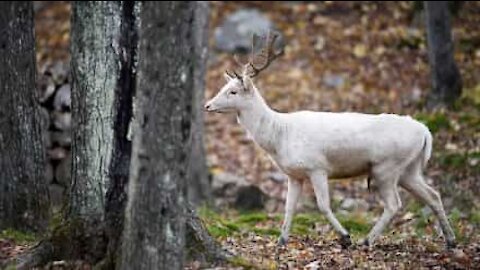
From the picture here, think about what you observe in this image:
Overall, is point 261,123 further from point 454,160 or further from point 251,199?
point 454,160

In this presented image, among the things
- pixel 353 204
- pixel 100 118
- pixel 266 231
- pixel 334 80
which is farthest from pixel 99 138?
pixel 334 80

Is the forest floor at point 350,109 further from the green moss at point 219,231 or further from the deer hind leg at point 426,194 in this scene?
the deer hind leg at point 426,194

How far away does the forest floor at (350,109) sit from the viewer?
28.3ft

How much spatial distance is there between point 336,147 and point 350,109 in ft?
28.7

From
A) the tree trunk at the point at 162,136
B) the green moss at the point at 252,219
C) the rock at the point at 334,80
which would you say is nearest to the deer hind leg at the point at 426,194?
the green moss at the point at 252,219

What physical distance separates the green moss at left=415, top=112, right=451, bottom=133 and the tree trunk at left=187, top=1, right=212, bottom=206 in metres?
3.55

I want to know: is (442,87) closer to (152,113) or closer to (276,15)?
(276,15)

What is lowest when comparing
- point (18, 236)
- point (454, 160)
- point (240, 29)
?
point (18, 236)

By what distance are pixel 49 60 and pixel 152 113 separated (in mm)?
13716

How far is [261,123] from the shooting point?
9.12m

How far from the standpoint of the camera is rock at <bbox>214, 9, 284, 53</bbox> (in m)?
20.0

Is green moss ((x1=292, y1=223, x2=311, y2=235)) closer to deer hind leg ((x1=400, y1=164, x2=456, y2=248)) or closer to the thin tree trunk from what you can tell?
deer hind leg ((x1=400, y1=164, x2=456, y2=248))

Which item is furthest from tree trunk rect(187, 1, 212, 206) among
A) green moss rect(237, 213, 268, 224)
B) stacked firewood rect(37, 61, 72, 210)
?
green moss rect(237, 213, 268, 224)

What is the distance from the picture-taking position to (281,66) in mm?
19469
